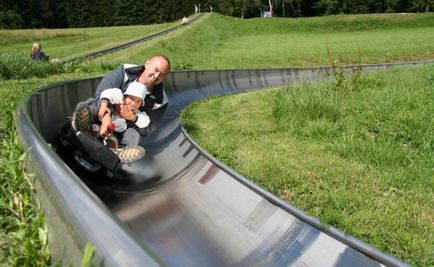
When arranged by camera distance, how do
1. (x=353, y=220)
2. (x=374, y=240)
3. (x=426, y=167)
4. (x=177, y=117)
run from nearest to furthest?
(x=374, y=240), (x=353, y=220), (x=426, y=167), (x=177, y=117)

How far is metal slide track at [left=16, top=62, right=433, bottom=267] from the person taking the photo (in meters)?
1.55

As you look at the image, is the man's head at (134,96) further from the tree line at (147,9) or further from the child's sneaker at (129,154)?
the tree line at (147,9)

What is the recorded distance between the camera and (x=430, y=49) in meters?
21.9

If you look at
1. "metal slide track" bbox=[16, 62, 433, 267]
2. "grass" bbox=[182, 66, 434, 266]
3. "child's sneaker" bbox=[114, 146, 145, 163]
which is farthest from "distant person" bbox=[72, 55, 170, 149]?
"grass" bbox=[182, 66, 434, 266]

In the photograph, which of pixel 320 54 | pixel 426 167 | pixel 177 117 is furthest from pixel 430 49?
pixel 426 167

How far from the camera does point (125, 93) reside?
521 cm

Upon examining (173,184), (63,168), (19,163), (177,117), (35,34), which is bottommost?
(35,34)

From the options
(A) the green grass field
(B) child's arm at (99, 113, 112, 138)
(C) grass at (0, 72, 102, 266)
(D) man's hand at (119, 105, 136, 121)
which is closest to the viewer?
(C) grass at (0, 72, 102, 266)

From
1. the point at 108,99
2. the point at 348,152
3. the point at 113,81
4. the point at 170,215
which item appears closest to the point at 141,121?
the point at 108,99

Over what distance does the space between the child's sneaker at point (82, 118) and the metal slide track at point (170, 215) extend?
294 mm

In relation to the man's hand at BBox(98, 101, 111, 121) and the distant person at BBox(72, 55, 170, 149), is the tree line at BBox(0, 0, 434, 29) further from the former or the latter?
the man's hand at BBox(98, 101, 111, 121)

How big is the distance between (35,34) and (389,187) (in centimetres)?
4713

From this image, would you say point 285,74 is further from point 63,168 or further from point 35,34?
point 35,34

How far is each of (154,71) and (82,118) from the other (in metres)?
1.20
